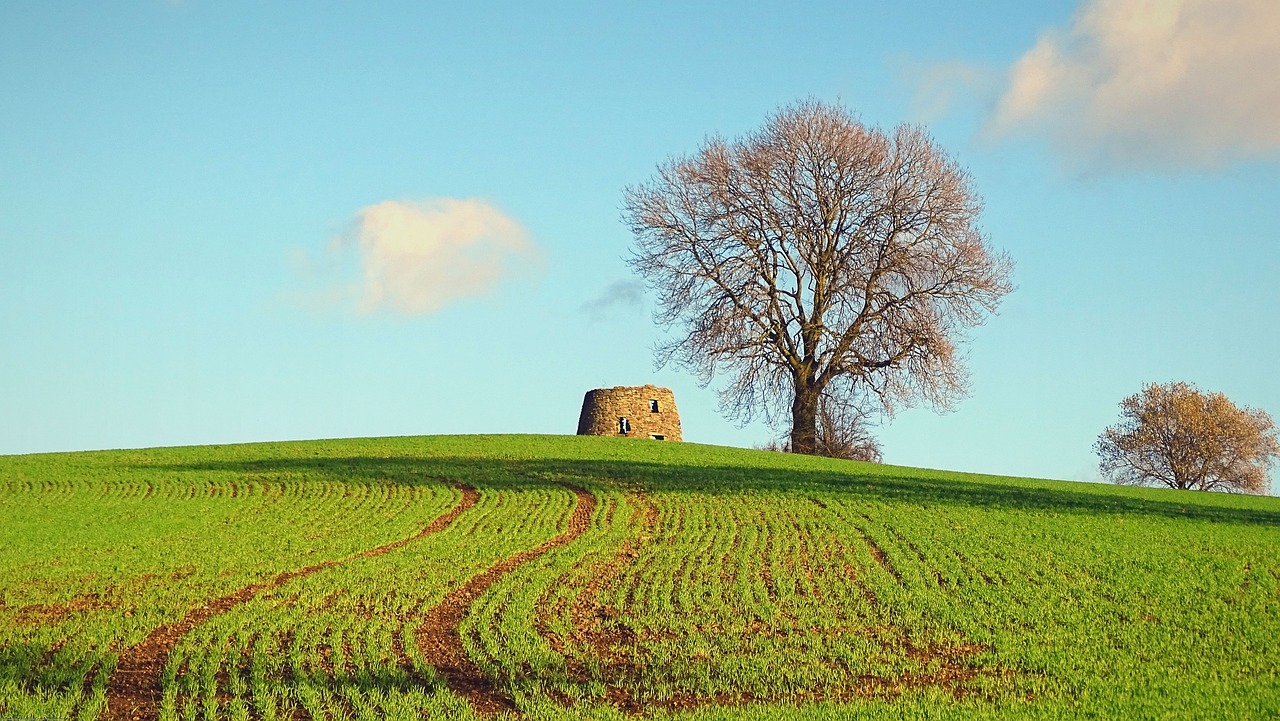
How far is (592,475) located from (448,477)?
14.8ft

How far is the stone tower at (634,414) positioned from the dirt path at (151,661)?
110 feet

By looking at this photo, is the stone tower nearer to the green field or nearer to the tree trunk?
the tree trunk

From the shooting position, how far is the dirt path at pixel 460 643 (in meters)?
12.1

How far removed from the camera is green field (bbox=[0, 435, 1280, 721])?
12188 millimetres

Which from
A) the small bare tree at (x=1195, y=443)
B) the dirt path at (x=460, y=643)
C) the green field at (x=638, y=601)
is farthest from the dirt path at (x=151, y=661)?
the small bare tree at (x=1195, y=443)

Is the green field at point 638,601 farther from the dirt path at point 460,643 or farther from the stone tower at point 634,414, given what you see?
the stone tower at point 634,414

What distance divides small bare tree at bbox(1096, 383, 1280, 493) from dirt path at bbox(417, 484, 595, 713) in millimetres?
57144

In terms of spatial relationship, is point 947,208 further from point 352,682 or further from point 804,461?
point 352,682

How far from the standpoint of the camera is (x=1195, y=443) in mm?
67875

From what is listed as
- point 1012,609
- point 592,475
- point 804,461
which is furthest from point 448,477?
point 1012,609

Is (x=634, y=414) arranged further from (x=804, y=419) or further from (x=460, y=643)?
(x=460, y=643)

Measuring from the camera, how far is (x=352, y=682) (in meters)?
12.5

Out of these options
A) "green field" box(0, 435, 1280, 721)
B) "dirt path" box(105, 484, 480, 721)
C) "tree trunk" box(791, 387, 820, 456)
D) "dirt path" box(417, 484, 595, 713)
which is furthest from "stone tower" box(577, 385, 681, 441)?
"dirt path" box(105, 484, 480, 721)

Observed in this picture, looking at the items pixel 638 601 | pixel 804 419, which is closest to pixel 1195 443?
pixel 804 419
